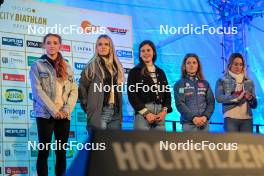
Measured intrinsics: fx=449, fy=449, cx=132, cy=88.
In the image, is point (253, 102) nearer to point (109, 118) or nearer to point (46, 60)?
point (109, 118)

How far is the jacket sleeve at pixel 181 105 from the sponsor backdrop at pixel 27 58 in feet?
1.35

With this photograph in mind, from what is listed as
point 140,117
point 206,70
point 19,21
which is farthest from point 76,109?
point 206,70

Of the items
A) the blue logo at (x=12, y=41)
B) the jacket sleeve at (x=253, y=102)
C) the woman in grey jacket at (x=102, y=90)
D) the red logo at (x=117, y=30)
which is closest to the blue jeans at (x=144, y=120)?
the woman in grey jacket at (x=102, y=90)

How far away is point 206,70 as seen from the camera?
3.83 m

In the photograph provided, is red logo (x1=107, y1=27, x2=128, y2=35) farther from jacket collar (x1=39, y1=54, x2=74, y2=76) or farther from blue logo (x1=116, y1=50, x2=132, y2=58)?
jacket collar (x1=39, y1=54, x2=74, y2=76)

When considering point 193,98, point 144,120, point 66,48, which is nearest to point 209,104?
point 193,98

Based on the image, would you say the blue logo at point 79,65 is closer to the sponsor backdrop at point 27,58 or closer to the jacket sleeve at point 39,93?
the sponsor backdrop at point 27,58

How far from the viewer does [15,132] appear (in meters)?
3.28

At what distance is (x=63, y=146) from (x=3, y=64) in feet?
2.50

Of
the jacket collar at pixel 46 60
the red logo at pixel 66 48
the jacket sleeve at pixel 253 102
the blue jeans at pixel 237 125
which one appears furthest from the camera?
the jacket sleeve at pixel 253 102

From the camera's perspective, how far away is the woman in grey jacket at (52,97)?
3.02 meters

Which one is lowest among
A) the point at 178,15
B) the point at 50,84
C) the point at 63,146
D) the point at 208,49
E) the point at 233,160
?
the point at 63,146

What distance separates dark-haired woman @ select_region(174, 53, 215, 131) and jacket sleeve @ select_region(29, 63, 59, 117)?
100 centimetres

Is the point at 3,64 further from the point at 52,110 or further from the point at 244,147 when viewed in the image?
the point at 244,147
